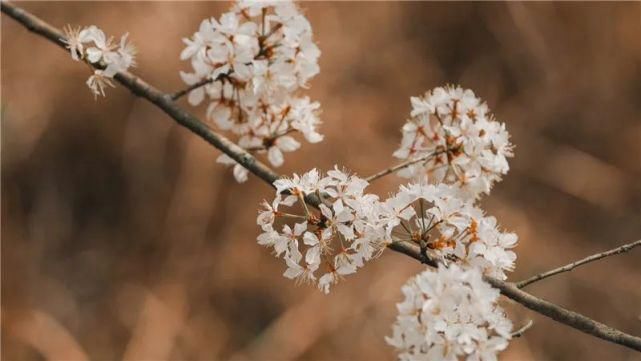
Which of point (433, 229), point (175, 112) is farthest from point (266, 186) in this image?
point (433, 229)

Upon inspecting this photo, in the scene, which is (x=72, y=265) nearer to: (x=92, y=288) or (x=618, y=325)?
(x=92, y=288)

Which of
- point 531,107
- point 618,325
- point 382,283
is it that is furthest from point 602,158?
point 382,283

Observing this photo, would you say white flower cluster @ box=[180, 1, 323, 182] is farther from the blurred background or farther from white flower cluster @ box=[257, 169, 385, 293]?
the blurred background

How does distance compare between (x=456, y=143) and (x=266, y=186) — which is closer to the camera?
(x=456, y=143)

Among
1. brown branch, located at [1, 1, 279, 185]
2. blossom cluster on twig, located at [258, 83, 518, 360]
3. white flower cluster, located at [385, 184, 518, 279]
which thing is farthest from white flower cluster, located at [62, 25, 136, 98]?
white flower cluster, located at [385, 184, 518, 279]

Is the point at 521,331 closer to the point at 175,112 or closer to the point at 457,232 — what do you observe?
the point at 457,232

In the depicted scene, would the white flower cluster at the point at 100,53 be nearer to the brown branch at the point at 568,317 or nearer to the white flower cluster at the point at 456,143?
the white flower cluster at the point at 456,143
